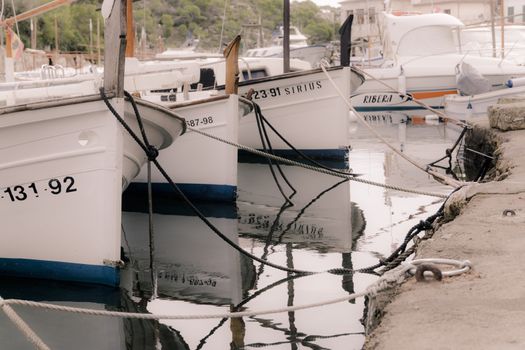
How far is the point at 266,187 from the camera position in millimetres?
12977

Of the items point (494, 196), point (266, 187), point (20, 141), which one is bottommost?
point (266, 187)

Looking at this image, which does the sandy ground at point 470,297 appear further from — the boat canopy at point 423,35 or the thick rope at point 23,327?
the boat canopy at point 423,35

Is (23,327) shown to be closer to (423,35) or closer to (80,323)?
(80,323)

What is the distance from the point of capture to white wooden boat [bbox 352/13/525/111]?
25219 millimetres

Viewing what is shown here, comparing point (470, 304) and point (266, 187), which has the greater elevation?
point (470, 304)

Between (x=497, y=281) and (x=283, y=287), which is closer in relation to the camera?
(x=497, y=281)

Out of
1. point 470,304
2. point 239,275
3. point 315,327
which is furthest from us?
point 239,275

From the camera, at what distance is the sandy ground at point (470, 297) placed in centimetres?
367

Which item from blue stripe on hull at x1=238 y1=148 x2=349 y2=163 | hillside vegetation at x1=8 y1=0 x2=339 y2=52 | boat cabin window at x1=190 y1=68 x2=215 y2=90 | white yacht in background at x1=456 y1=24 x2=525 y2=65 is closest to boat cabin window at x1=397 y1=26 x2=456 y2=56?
white yacht in background at x1=456 y1=24 x2=525 y2=65

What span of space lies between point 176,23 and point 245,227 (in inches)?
3723

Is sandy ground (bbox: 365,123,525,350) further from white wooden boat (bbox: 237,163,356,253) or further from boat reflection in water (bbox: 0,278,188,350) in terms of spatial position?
white wooden boat (bbox: 237,163,356,253)

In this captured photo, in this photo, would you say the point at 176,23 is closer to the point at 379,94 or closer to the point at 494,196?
the point at 379,94

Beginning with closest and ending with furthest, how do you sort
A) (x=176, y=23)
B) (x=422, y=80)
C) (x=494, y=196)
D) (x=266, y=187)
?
(x=494, y=196)
(x=266, y=187)
(x=422, y=80)
(x=176, y=23)

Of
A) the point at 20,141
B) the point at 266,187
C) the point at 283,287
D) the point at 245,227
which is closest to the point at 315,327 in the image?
the point at 283,287
